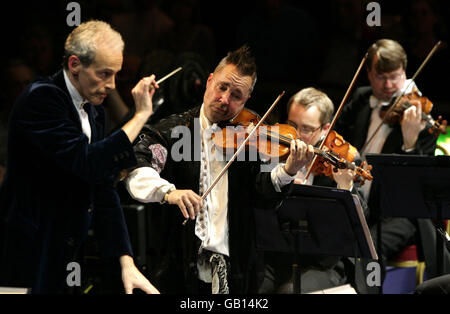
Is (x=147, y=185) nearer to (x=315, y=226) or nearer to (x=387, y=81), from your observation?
(x=315, y=226)

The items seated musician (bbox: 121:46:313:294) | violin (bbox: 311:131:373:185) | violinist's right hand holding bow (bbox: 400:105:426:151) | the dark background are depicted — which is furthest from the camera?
the dark background

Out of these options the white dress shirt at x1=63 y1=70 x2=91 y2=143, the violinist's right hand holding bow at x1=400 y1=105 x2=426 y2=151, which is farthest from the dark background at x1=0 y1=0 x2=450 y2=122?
the white dress shirt at x1=63 y1=70 x2=91 y2=143

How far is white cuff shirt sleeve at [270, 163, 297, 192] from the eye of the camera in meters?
3.07

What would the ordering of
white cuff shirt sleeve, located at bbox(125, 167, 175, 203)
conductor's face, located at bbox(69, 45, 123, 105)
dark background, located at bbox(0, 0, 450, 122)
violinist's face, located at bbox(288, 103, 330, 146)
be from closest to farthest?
conductor's face, located at bbox(69, 45, 123, 105)
white cuff shirt sleeve, located at bbox(125, 167, 175, 203)
violinist's face, located at bbox(288, 103, 330, 146)
dark background, located at bbox(0, 0, 450, 122)

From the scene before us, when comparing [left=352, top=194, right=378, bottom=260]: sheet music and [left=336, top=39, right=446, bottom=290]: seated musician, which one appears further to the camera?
[left=336, top=39, right=446, bottom=290]: seated musician

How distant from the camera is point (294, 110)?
3.89 metres

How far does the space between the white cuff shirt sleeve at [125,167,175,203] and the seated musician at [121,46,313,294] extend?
0.04 meters

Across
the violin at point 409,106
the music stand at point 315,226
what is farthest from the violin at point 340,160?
the violin at point 409,106

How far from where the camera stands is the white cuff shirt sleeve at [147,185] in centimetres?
290

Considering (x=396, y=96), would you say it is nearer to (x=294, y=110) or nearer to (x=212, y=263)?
(x=294, y=110)

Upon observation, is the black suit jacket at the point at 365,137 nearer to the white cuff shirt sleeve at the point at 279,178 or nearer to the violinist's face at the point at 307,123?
the violinist's face at the point at 307,123

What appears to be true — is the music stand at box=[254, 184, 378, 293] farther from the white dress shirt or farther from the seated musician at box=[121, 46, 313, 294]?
the white dress shirt

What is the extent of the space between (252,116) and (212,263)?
25.0 inches
